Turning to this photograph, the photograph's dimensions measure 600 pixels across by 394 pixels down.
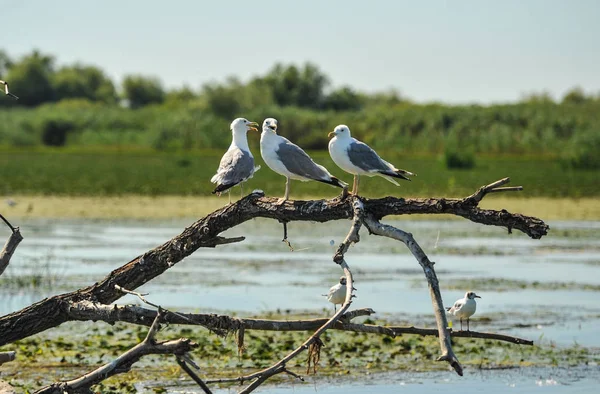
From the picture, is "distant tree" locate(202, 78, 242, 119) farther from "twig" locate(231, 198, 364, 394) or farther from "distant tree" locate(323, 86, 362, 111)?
"twig" locate(231, 198, 364, 394)

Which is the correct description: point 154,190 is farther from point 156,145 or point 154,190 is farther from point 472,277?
point 156,145

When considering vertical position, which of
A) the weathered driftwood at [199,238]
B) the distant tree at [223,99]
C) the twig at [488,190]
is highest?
the distant tree at [223,99]

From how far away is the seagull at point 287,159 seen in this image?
8.83m

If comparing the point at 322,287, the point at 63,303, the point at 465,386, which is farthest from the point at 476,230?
the point at 63,303

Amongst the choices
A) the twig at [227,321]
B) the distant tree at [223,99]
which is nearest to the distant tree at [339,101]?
the distant tree at [223,99]

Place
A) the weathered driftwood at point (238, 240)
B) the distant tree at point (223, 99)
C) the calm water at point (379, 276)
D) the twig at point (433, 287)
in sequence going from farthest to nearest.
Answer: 1. the distant tree at point (223, 99)
2. the calm water at point (379, 276)
3. the weathered driftwood at point (238, 240)
4. the twig at point (433, 287)

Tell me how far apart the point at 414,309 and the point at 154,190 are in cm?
1962

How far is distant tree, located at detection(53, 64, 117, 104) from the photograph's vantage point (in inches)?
3871

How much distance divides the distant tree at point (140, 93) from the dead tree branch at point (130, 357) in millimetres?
100034

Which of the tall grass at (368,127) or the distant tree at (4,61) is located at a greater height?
the distant tree at (4,61)

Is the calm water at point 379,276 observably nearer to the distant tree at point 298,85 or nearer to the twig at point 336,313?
the twig at point 336,313

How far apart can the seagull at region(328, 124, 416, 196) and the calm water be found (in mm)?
1043

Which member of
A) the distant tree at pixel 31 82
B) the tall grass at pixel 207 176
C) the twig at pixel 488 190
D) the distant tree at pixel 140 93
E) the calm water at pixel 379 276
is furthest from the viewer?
the distant tree at pixel 140 93

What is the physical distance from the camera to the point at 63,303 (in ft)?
27.1
